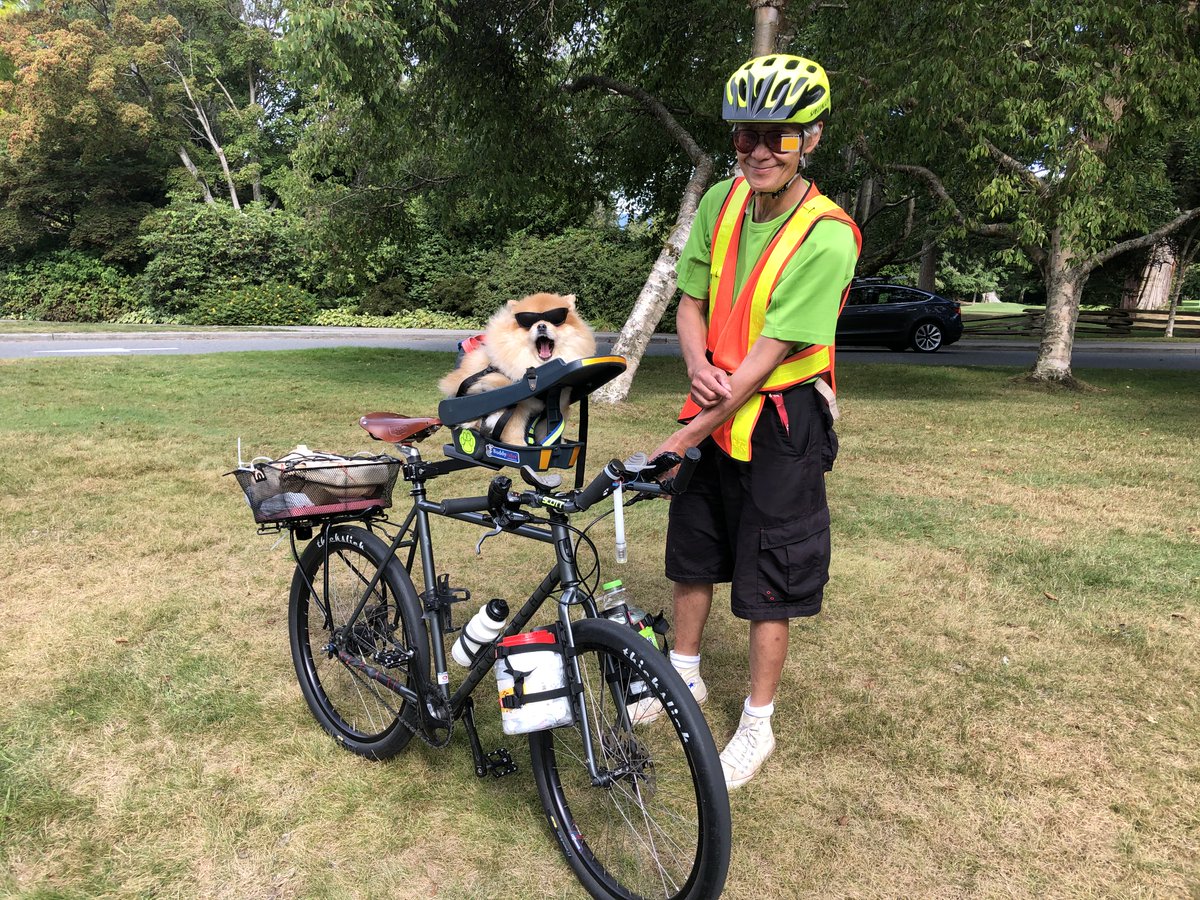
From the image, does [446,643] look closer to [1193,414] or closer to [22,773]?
[22,773]

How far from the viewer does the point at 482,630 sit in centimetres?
241

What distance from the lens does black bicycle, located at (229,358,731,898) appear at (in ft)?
6.58

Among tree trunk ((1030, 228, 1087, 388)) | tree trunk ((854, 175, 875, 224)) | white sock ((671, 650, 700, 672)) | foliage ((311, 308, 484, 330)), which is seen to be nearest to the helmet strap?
white sock ((671, 650, 700, 672))

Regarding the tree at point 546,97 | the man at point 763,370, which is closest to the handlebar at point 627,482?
the man at point 763,370

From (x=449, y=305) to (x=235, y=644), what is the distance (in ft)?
73.9

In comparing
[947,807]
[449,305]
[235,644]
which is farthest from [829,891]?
[449,305]

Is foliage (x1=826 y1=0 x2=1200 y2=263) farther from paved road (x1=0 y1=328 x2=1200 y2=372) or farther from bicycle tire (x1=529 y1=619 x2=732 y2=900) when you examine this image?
bicycle tire (x1=529 y1=619 x2=732 y2=900)

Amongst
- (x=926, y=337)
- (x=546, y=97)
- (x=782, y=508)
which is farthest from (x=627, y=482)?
(x=926, y=337)

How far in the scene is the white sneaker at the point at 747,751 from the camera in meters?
2.76

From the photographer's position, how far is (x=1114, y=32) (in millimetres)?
8852

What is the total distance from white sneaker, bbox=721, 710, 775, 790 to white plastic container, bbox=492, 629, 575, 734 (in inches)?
34.9

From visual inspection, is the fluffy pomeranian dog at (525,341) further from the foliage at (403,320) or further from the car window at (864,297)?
the foliage at (403,320)

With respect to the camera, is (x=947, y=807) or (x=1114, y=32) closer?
(x=947, y=807)

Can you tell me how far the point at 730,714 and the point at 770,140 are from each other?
2.16 meters
